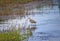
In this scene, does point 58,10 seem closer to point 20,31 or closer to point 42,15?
point 42,15

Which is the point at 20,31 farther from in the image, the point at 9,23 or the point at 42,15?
the point at 42,15

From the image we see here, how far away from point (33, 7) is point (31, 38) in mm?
466

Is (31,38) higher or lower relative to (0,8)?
lower

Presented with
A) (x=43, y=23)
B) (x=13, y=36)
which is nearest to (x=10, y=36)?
(x=13, y=36)

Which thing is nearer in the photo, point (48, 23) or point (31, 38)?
point (31, 38)

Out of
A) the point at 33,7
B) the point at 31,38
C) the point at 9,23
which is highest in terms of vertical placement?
the point at 33,7

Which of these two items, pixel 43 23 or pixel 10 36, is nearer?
pixel 10 36

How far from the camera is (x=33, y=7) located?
2.81 meters

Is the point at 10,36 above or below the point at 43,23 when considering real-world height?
below

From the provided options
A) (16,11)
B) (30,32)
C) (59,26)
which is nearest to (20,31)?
(30,32)

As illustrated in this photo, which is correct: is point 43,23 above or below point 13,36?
above

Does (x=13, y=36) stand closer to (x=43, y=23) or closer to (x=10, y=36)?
(x=10, y=36)

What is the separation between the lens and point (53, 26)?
269 centimetres

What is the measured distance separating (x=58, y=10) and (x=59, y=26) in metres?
0.27
